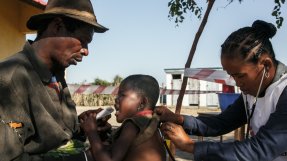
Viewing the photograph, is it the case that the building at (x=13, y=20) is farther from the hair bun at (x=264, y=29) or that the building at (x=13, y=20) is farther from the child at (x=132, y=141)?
the hair bun at (x=264, y=29)

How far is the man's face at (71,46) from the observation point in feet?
6.90

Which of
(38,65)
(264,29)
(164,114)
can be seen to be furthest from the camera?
(164,114)

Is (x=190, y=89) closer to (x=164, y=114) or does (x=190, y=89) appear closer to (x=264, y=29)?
(x=164, y=114)

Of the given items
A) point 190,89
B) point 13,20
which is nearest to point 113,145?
point 13,20

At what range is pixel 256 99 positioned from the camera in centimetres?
249

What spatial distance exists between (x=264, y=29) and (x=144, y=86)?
0.93m

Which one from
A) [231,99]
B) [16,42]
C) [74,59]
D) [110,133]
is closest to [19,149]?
[74,59]

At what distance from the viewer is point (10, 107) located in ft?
5.77

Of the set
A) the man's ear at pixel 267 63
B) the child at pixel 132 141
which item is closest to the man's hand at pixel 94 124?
the child at pixel 132 141

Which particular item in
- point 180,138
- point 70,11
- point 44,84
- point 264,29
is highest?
point 70,11

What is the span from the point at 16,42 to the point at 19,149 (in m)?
5.88

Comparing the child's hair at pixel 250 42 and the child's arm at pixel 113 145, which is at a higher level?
the child's hair at pixel 250 42

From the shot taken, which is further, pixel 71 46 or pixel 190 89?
pixel 190 89

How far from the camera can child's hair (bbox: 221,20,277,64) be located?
2309 millimetres
